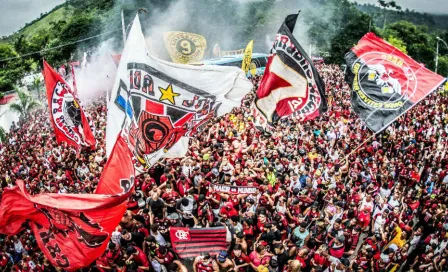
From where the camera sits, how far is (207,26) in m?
53.5

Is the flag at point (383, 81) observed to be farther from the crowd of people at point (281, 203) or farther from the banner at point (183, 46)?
the banner at point (183, 46)

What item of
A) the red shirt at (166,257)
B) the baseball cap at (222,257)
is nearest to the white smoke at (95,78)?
the red shirt at (166,257)

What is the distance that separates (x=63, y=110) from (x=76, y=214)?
5.95 meters

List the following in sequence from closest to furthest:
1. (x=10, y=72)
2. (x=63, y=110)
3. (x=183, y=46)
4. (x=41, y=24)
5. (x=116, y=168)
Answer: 1. (x=116, y=168)
2. (x=63, y=110)
3. (x=183, y=46)
4. (x=10, y=72)
5. (x=41, y=24)

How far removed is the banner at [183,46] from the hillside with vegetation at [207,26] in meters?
22.2

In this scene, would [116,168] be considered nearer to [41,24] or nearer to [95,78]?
[95,78]

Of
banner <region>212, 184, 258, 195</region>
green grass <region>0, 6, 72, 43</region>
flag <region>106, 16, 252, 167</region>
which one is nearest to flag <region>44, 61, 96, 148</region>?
flag <region>106, 16, 252, 167</region>

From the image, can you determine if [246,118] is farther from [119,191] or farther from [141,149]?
[119,191]

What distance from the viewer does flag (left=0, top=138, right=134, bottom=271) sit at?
500cm

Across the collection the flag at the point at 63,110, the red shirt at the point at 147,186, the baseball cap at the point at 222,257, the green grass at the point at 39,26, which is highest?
the green grass at the point at 39,26

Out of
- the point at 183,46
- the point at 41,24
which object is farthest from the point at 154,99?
the point at 41,24

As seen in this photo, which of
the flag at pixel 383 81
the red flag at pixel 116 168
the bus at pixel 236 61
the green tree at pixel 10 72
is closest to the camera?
the red flag at pixel 116 168

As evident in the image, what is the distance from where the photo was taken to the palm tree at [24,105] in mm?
32125

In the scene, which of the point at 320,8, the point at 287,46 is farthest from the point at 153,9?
the point at 287,46
